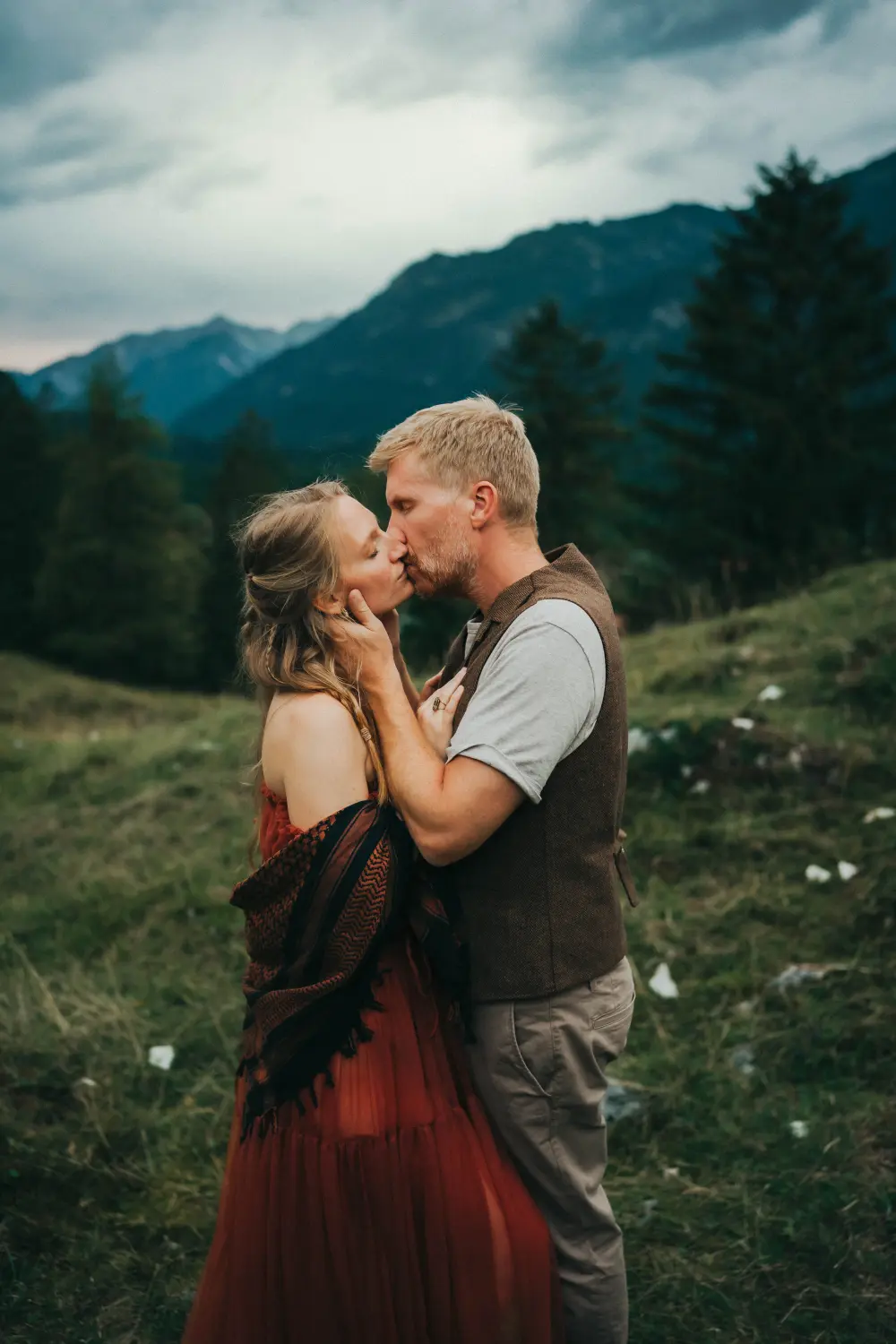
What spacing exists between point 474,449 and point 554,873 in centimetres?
108

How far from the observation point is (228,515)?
38.2m

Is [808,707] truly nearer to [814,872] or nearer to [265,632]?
[814,872]

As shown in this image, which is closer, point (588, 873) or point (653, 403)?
point (588, 873)

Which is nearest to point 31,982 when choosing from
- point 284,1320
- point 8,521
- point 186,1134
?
point 186,1134

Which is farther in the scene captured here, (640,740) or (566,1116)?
(640,740)

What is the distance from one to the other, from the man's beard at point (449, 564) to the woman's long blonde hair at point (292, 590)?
9.9 inches

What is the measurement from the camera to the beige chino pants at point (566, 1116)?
2.53m

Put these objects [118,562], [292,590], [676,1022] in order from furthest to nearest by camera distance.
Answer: [118,562], [676,1022], [292,590]

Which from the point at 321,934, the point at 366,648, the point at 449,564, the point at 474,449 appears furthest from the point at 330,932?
the point at 474,449

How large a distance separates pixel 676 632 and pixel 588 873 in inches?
274

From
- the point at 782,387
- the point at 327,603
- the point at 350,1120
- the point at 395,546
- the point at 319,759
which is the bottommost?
the point at 350,1120

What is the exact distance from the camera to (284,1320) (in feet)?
8.16

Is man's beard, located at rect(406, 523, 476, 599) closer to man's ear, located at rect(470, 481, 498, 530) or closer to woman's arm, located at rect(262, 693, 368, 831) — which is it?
man's ear, located at rect(470, 481, 498, 530)

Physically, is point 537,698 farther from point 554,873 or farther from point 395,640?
point 395,640
